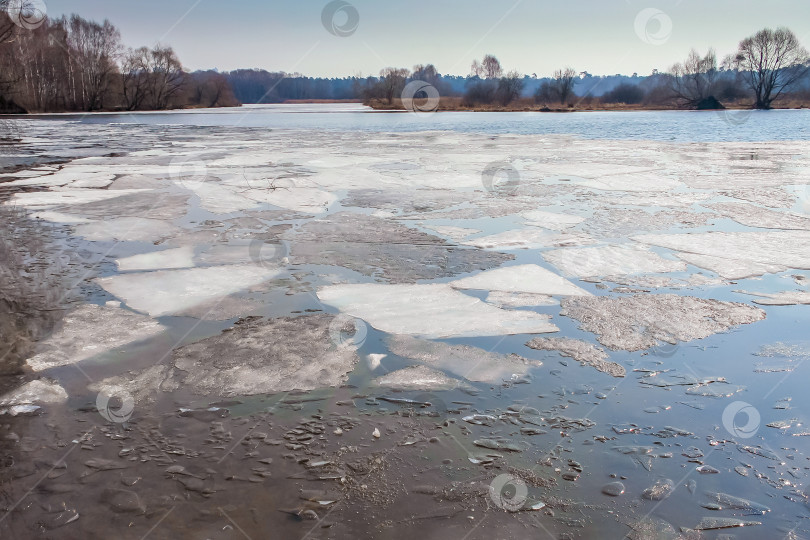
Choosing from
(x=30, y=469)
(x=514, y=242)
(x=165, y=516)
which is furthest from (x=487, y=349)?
(x=514, y=242)

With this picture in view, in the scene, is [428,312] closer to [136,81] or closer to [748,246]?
[748,246]

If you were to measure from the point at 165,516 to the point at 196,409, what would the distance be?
0.73 meters

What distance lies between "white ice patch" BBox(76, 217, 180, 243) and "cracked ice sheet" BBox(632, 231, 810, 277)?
482cm

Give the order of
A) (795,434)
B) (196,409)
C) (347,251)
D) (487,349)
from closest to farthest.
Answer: (795,434)
(196,409)
(487,349)
(347,251)

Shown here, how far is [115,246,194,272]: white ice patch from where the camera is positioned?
470 cm

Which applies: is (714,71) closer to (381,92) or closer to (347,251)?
(381,92)

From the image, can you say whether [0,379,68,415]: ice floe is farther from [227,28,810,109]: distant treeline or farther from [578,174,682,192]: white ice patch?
[227,28,810,109]: distant treeline

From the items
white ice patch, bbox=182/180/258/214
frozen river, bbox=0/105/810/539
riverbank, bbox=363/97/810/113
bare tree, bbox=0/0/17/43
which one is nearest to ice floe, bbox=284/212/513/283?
frozen river, bbox=0/105/810/539

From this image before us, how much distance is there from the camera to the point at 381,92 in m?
64.1
